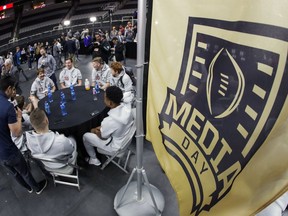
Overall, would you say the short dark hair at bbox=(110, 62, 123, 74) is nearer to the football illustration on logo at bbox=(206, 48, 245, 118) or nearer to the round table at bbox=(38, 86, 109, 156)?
the round table at bbox=(38, 86, 109, 156)

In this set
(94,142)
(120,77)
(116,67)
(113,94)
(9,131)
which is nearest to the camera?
(9,131)

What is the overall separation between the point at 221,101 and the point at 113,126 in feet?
7.36

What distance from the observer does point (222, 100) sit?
124cm

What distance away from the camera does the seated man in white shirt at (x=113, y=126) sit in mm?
3238

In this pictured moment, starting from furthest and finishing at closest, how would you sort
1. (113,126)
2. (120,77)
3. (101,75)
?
(101,75), (120,77), (113,126)

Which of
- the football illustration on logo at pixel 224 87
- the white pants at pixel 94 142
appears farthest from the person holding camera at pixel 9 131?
the football illustration on logo at pixel 224 87

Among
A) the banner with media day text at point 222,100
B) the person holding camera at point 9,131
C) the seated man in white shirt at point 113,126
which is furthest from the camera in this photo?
the seated man in white shirt at point 113,126

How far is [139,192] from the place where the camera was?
320 cm

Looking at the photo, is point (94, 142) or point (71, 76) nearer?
point (94, 142)

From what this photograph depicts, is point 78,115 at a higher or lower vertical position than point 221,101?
lower

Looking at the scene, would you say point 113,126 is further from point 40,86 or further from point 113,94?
point 40,86

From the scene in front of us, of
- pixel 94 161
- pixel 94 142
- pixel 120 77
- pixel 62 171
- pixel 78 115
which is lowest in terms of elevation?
pixel 94 161

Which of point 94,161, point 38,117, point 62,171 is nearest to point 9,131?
point 38,117

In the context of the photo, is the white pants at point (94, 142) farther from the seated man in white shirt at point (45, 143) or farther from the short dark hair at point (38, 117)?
the short dark hair at point (38, 117)
